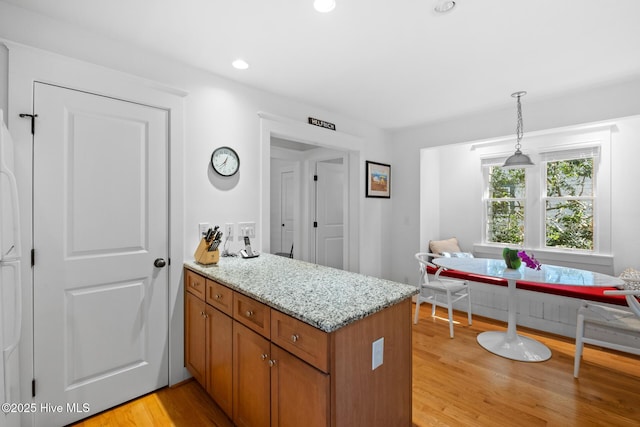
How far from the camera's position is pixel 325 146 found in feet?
11.4

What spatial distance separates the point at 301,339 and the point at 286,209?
4.19 meters

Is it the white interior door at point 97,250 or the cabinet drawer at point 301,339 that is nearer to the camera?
the cabinet drawer at point 301,339

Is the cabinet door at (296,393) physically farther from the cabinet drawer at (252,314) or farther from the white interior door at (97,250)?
the white interior door at (97,250)

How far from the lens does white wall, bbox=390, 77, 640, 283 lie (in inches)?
109

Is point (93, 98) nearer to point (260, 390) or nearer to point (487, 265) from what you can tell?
point (260, 390)

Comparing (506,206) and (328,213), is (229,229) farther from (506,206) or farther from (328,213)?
(506,206)

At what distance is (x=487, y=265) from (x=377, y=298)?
7.03 ft

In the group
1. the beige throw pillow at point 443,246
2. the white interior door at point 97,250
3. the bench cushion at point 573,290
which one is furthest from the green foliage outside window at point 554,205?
the white interior door at point 97,250

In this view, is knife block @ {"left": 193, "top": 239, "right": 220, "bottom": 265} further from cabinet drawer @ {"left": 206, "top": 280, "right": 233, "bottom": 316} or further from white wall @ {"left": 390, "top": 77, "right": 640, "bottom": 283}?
white wall @ {"left": 390, "top": 77, "right": 640, "bottom": 283}

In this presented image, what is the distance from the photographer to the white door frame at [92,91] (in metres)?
1.67

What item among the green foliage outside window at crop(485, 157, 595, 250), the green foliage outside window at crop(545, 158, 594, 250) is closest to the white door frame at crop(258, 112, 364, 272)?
the green foliage outside window at crop(485, 157, 595, 250)

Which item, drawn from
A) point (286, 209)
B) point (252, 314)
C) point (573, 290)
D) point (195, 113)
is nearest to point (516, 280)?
point (573, 290)

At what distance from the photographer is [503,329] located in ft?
11.0

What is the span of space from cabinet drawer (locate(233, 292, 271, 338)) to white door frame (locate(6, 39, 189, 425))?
0.85 meters
